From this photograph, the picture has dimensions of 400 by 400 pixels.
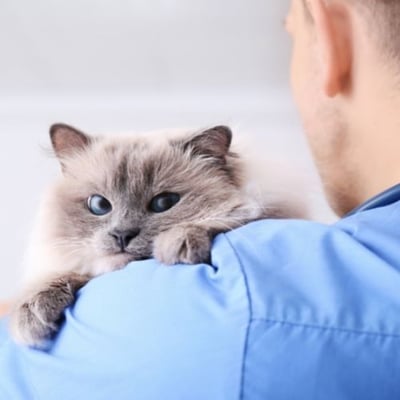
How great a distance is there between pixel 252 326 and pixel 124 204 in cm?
56

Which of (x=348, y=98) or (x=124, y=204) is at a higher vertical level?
(x=348, y=98)

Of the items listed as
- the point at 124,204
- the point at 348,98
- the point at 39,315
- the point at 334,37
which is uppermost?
the point at 334,37

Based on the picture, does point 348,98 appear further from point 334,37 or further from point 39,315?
point 39,315

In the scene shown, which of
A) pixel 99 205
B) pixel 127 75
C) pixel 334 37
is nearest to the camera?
pixel 334 37

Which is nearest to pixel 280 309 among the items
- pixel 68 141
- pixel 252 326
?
pixel 252 326

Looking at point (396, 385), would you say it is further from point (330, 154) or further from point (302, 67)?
point (302, 67)

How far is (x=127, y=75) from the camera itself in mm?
2857

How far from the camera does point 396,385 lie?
31.0 inches

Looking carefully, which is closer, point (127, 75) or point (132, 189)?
point (132, 189)

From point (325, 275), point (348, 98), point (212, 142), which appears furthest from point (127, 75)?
point (325, 275)

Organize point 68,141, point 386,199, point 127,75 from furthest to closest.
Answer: point 127,75
point 68,141
point 386,199

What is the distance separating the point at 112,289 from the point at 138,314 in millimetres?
89

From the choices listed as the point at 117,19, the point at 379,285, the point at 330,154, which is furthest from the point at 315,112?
the point at 117,19

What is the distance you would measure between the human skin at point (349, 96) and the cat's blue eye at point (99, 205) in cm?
43
